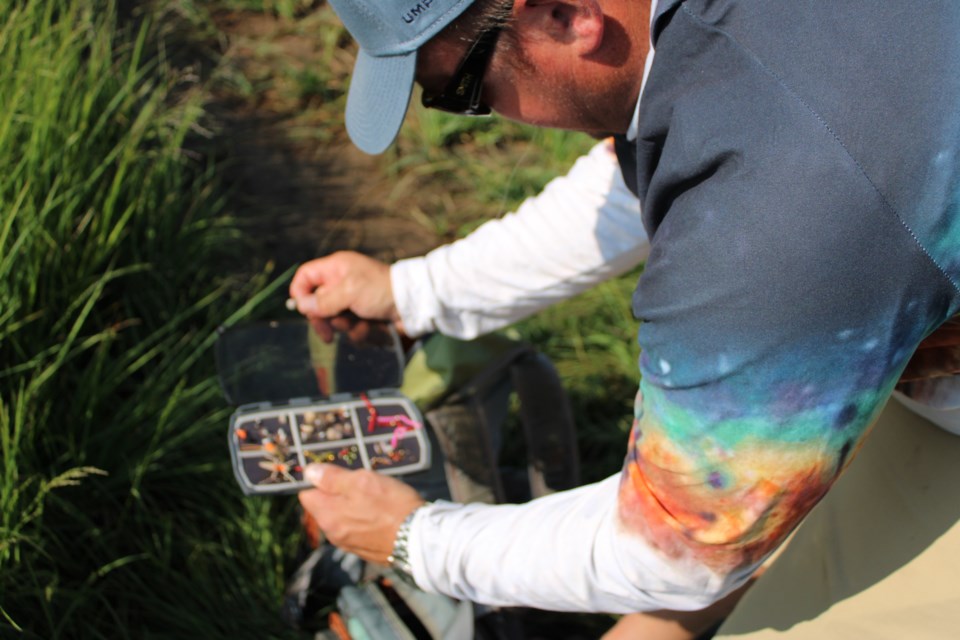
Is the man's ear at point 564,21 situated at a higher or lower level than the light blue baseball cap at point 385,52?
higher

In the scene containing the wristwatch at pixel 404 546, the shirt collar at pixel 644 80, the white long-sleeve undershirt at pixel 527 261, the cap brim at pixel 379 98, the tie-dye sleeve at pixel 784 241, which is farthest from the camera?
the white long-sleeve undershirt at pixel 527 261

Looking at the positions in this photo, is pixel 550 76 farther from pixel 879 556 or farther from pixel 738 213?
pixel 879 556

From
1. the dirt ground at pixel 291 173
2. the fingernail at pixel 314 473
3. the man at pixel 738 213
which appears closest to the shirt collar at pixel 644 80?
the man at pixel 738 213

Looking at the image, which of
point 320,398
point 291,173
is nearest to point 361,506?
point 320,398

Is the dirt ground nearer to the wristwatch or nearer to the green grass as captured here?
the green grass

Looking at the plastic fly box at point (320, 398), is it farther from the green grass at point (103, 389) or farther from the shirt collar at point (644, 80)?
the shirt collar at point (644, 80)

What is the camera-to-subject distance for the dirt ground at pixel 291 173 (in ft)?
9.84

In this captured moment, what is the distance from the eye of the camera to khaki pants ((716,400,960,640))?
1.39 meters

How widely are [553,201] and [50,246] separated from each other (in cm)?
98

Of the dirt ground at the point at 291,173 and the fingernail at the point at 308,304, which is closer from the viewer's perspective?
the fingernail at the point at 308,304

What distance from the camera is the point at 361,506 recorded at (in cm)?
160

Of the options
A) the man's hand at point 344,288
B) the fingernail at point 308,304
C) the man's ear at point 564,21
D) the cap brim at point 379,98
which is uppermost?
the man's ear at point 564,21

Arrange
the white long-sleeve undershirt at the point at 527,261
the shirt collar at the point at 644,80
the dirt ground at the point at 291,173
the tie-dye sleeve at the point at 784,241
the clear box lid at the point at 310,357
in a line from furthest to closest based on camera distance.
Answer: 1. the dirt ground at the point at 291,173
2. the clear box lid at the point at 310,357
3. the white long-sleeve undershirt at the point at 527,261
4. the shirt collar at the point at 644,80
5. the tie-dye sleeve at the point at 784,241

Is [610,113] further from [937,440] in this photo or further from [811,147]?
[937,440]
